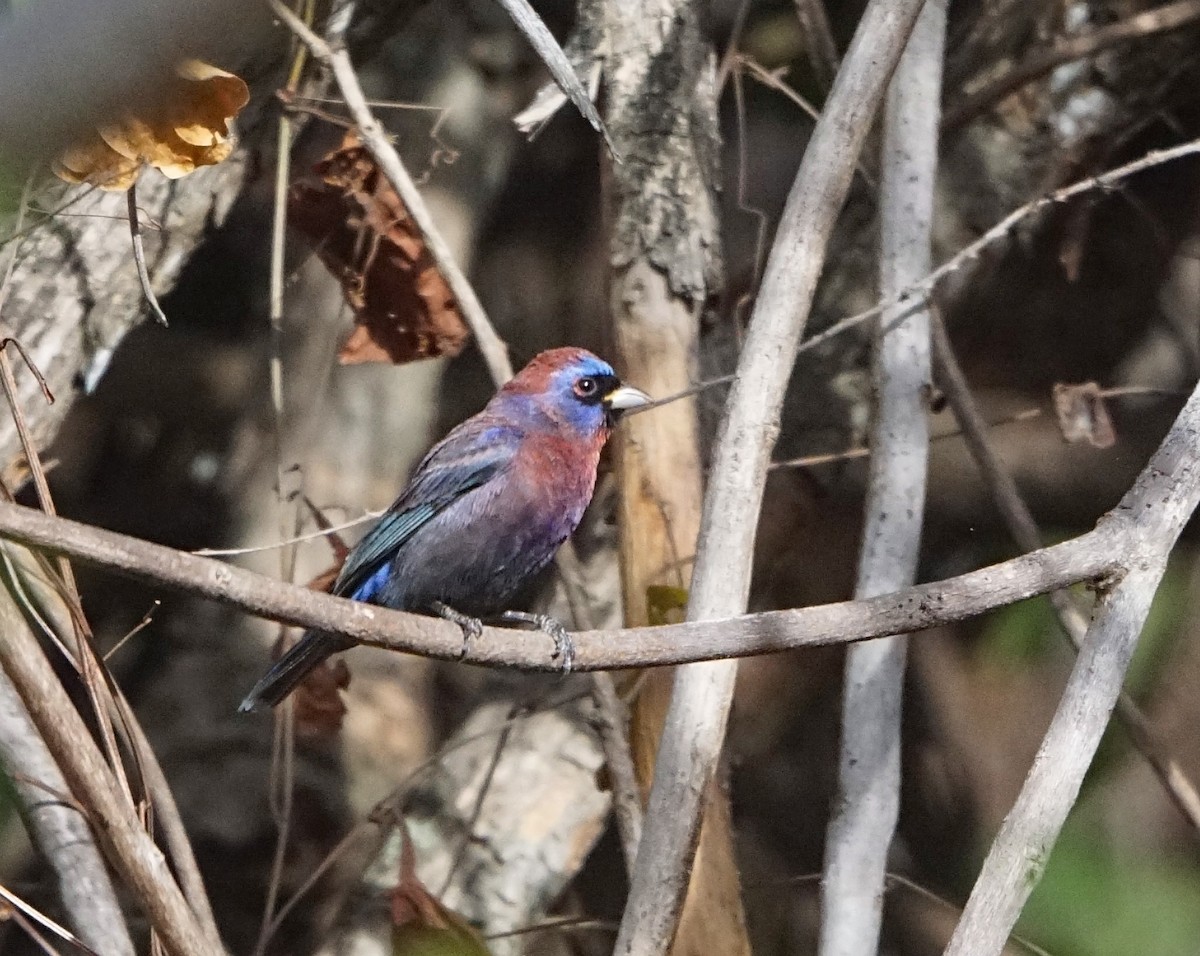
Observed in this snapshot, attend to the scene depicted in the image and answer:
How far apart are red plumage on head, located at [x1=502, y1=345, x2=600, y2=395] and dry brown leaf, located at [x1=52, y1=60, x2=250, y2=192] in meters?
1.20

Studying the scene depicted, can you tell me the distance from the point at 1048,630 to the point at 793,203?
7.48 ft

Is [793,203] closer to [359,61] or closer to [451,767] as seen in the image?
[359,61]

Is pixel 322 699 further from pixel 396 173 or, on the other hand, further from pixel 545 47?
pixel 545 47

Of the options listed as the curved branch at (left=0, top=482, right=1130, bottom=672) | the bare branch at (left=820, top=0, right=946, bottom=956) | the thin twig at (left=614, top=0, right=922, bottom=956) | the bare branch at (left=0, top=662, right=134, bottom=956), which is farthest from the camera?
the bare branch at (left=820, top=0, right=946, bottom=956)

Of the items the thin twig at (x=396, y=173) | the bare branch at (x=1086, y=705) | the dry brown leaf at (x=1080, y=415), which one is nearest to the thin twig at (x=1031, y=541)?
the dry brown leaf at (x=1080, y=415)

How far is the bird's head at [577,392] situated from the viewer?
12.1ft

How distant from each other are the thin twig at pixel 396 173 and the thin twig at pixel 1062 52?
5.79ft

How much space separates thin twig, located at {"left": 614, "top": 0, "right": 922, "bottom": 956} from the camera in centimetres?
272

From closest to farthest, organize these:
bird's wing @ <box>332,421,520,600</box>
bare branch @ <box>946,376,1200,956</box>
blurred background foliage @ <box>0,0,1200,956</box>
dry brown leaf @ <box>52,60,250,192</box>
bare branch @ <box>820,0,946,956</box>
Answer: bare branch @ <box>946,376,1200,956</box> < dry brown leaf @ <box>52,60,250,192</box> < bare branch @ <box>820,0,946,956</box> < bird's wing @ <box>332,421,520,600</box> < blurred background foliage @ <box>0,0,1200,956</box>

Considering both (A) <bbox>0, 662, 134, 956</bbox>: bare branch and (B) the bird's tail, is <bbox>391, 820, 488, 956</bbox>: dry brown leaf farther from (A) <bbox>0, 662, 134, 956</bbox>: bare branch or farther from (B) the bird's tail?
(A) <bbox>0, 662, 134, 956</bbox>: bare branch

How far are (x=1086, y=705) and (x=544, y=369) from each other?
178 cm

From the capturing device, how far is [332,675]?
409cm

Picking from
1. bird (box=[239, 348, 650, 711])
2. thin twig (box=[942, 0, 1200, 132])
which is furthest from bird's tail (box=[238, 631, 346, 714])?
thin twig (box=[942, 0, 1200, 132])

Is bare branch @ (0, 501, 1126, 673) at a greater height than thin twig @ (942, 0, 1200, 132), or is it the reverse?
thin twig @ (942, 0, 1200, 132)
